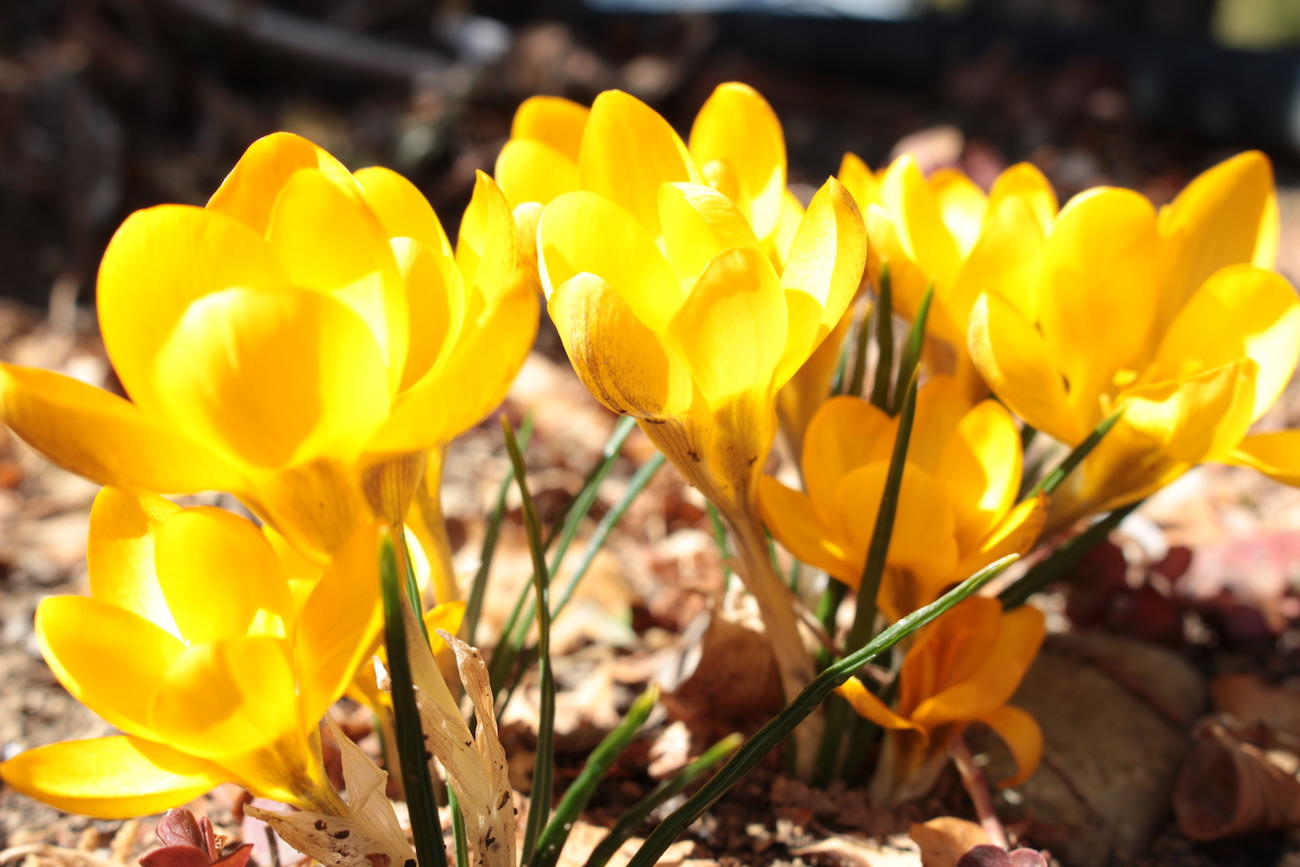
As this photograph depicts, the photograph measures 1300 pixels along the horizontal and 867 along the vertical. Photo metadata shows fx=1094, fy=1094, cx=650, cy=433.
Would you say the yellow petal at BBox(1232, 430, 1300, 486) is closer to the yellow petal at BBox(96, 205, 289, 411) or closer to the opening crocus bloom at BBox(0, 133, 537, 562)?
the opening crocus bloom at BBox(0, 133, 537, 562)

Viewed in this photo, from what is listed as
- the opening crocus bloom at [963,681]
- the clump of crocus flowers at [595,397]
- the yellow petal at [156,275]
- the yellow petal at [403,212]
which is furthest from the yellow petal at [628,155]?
the opening crocus bloom at [963,681]

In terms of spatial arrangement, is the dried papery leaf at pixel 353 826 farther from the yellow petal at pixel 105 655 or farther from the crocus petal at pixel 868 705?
the crocus petal at pixel 868 705

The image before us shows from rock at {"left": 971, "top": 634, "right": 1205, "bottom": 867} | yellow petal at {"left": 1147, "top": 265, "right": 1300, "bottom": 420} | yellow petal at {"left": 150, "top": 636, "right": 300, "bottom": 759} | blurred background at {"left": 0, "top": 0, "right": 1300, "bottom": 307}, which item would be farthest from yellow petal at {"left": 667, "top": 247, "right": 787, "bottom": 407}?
blurred background at {"left": 0, "top": 0, "right": 1300, "bottom": 307}

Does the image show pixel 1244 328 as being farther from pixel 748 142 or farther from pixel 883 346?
pixel 748 142

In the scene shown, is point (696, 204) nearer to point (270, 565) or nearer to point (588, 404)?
point (270, 565)

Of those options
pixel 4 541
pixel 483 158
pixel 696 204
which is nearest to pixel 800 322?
pixel 696 204

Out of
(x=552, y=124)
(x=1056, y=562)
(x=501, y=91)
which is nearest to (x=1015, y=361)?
(x=1056, y=562)
